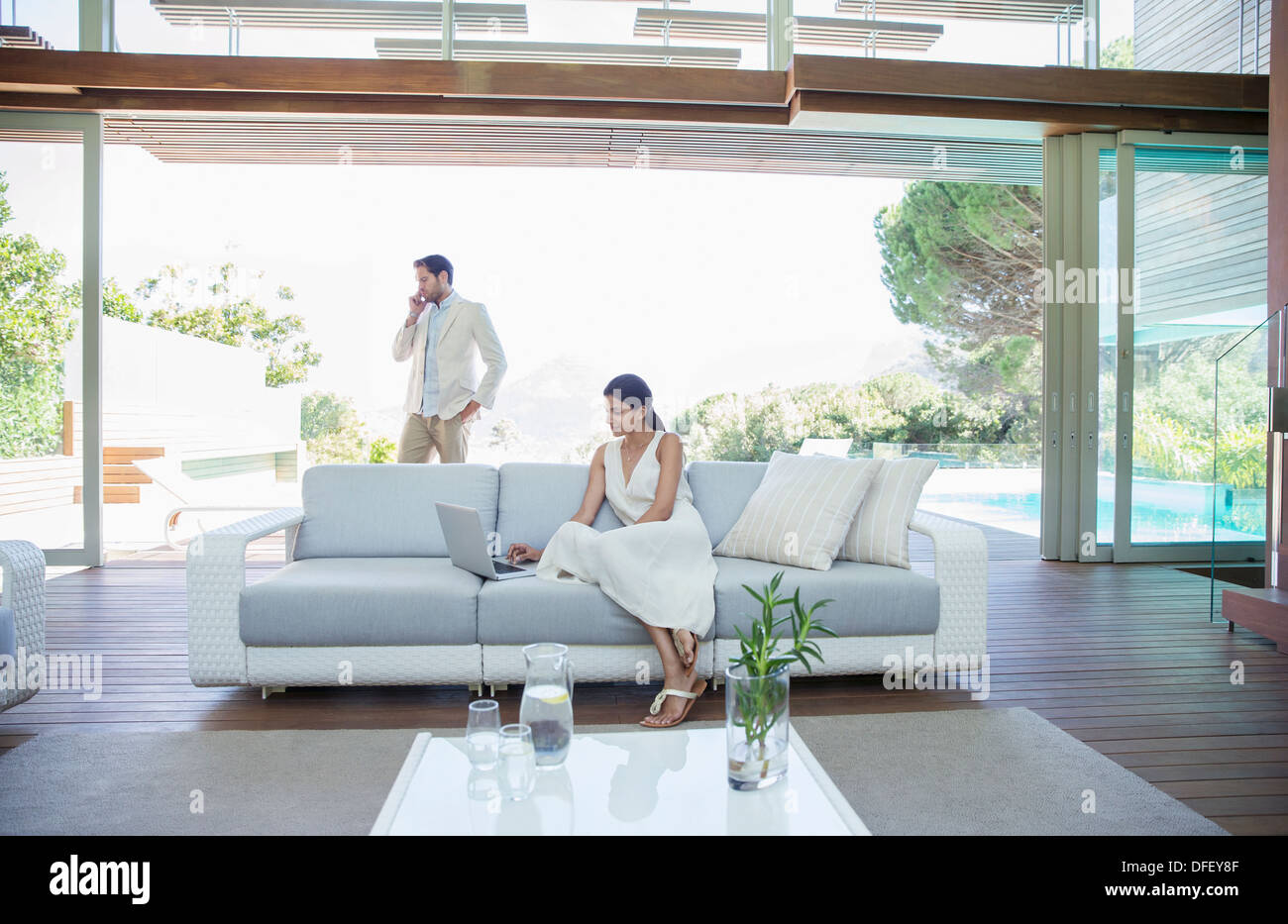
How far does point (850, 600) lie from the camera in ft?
8.84

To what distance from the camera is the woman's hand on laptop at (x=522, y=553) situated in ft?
9.78

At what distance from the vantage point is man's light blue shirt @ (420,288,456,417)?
13.3 feet

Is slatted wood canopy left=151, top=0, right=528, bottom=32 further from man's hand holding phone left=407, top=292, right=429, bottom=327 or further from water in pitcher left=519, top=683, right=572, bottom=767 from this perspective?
water in pitcher left=519, top=683, right=572, bottom=767

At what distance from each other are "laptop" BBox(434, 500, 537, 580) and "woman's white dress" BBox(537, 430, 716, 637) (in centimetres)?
15

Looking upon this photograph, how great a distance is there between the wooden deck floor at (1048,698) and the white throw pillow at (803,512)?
463 millimetres

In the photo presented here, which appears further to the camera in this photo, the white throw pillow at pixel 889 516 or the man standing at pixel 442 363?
the man standing at pixel 442 363

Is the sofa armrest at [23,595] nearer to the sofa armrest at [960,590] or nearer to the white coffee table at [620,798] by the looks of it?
the white coffee table at [620,798]

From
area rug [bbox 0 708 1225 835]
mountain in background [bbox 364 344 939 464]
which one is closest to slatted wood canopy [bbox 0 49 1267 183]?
area rug [bbox 0 708 1225 835]

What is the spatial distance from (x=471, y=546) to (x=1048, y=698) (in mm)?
1937

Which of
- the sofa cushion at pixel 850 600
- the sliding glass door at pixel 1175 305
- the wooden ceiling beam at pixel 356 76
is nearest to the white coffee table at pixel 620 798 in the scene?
the sofa cushion at pixel 850 600

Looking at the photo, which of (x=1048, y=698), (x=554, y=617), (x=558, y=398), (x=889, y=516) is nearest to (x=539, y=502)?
(x=554, y=617)

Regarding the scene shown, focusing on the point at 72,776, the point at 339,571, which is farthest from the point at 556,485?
the point at 72,776

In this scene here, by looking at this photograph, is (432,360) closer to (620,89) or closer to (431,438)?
(431,438)
